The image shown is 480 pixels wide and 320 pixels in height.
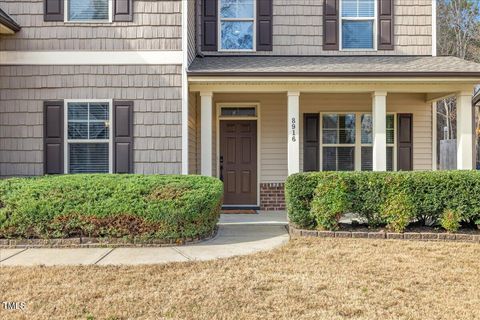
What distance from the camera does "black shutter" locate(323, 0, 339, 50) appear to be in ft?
29.6

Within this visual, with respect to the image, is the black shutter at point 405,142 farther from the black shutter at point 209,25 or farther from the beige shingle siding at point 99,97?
the beige shingle siding at point 99,97

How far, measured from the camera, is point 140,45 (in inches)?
290

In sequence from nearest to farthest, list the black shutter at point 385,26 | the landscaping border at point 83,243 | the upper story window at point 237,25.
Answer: the landscaping border at point 83,243 → the black shutter at point 385,26 → the upper story window at point 237,25

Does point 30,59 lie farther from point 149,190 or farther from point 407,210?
point 407,210

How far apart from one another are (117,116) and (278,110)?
12.0 ft

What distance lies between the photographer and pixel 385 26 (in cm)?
902

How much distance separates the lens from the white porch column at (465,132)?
24.9 ft

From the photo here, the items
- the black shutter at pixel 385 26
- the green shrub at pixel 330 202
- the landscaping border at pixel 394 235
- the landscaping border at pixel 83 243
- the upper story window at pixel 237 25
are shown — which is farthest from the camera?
the upper story window at pixel 237 25

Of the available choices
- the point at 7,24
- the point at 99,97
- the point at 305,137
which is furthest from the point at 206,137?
the point at 7,24

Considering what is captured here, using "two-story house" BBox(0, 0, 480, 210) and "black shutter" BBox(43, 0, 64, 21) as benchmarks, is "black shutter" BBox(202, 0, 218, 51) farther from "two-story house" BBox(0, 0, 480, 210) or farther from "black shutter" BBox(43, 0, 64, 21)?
"black shutter" BBox(43, 0, 64, 21)

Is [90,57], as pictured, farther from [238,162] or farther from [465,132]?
[465,132]

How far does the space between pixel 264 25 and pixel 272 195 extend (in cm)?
386

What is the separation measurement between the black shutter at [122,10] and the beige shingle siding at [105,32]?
0.07 metres

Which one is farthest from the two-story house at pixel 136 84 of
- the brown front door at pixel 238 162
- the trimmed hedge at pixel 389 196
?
the trimmed hedge at pixel 389 196
